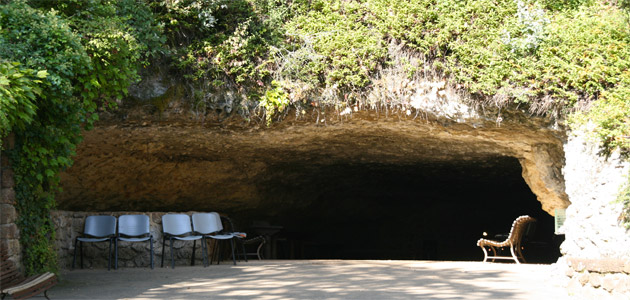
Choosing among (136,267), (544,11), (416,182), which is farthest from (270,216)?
(544,11)

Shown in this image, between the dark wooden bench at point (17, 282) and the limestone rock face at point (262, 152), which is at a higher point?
the limestone rock face at point (262, 152)

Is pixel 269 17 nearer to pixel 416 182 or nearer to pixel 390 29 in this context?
pixel 390 29

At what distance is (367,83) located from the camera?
7.27 m

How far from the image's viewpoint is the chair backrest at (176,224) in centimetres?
775

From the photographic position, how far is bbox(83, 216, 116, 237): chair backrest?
24.2 feet

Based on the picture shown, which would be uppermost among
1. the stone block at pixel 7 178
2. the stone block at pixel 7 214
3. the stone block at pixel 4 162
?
the stone block at pixel 4 162

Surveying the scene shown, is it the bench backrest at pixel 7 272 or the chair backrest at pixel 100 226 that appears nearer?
the bench backrest at pixel 7 272

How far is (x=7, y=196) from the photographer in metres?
5.14

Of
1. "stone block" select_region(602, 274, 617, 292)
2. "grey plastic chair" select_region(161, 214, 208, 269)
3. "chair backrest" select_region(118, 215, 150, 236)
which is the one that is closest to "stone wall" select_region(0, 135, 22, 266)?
"chair backrest" select_region(118, 215, 150, 236)

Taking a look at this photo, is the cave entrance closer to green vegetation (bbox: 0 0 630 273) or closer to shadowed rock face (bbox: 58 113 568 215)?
shadowed rock face (bbox: 58 113 568 215)

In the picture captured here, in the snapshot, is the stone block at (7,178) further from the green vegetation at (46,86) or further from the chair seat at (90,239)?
the chair seat at (90,239)

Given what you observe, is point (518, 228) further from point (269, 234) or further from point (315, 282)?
point (269, 234)

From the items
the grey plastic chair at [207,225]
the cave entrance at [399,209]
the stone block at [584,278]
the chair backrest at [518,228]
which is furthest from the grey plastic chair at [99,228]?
the chair backrest at [518,228]

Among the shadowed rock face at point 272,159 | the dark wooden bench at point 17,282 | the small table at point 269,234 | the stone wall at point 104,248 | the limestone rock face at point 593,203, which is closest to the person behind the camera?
the dark wooden bench at point 17,282
